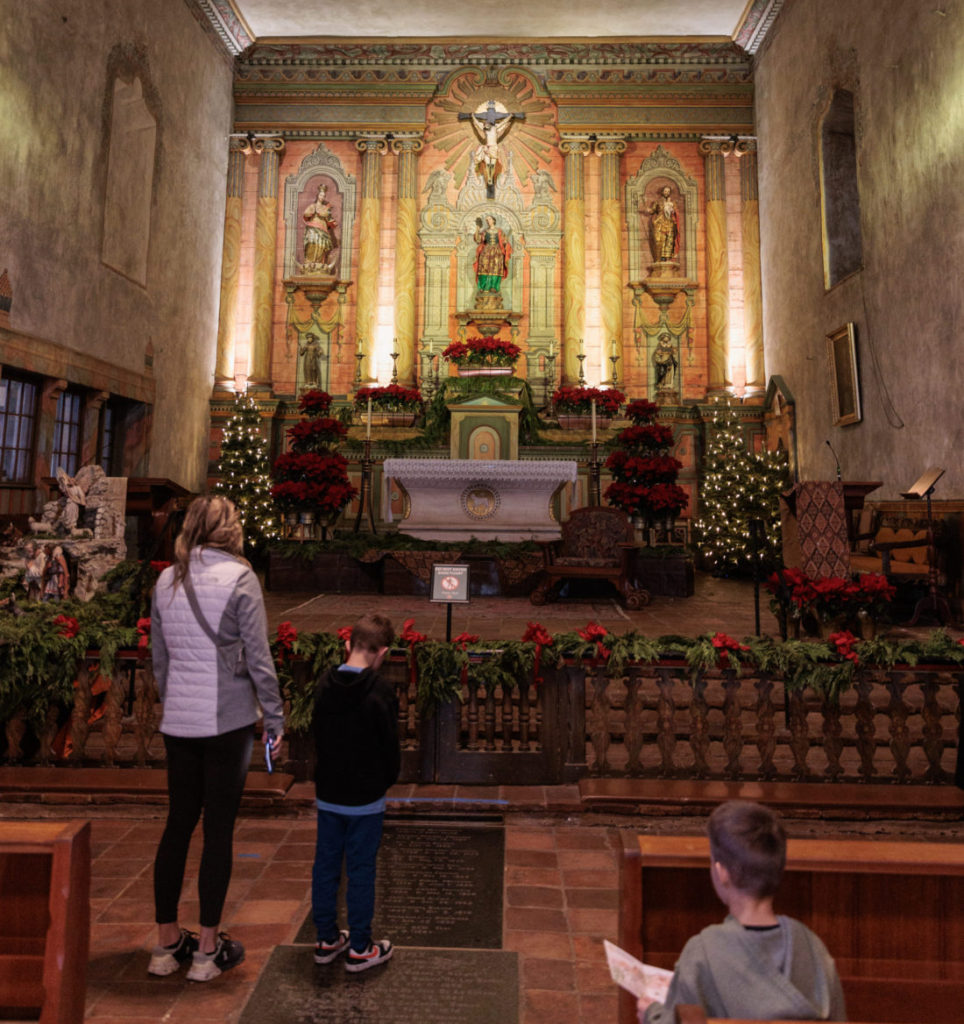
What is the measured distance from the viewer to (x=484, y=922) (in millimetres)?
2875

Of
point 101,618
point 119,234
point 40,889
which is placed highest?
point 119,234

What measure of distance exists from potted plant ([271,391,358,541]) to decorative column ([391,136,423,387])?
574cm

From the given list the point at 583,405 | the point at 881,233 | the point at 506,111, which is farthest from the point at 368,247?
the point at 881,233

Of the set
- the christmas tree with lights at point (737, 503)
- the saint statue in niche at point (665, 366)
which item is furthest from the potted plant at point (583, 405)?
the christmas tree with lights at point (737, 503)

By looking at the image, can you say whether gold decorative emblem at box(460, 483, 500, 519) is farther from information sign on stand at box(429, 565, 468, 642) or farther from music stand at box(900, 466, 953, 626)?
information sign on stand at box(429, 565, 468, 642)

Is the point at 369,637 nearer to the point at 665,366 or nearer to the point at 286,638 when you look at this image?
the point at 286,638

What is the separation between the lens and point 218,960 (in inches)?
99.3

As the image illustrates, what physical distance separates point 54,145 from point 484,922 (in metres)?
12.2

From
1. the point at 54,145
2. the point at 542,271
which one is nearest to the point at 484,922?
the point at 54,145

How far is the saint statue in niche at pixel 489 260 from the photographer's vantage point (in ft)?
56.7

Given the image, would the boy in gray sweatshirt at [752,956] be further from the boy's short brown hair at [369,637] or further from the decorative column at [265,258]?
the decorative column at [265,258]

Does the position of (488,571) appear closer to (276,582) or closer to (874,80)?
(276,582)

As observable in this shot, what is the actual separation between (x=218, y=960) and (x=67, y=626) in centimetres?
255

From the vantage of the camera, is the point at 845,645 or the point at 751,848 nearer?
the point at 751,848
